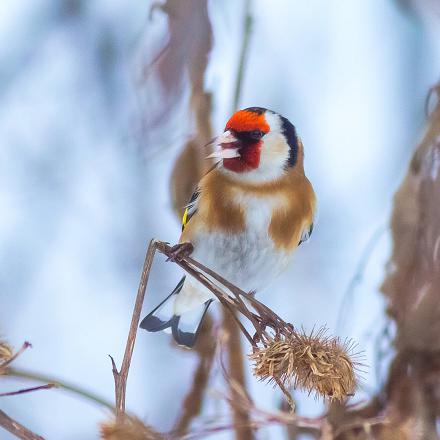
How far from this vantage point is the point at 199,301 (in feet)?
7.04

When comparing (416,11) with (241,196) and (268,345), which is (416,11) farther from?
(268,345)

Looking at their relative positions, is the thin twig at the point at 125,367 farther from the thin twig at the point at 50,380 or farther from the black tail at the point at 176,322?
the black tail at the point at 176,322

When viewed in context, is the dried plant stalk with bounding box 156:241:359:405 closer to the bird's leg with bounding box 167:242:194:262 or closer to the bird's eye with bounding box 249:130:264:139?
the bird's leg with bounding box 167:242:194:262

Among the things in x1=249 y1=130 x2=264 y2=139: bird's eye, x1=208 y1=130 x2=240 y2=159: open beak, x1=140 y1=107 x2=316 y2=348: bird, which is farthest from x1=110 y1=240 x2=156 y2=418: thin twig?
x1=140 y1=107 x2=316 y2=348: bird

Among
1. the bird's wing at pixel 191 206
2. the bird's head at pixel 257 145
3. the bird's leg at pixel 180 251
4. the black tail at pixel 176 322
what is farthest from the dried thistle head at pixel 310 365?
the black tail at pixel 176 322

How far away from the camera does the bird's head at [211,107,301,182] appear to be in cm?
145

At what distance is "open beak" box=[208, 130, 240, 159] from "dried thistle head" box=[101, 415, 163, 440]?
1.66 ft

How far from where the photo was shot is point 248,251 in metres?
1.83

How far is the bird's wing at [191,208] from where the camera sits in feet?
6.14

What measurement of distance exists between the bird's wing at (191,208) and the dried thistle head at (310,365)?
634mm

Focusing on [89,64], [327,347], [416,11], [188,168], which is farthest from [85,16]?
[327,347]

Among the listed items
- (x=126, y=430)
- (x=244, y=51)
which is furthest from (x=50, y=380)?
(x=244, y=51)

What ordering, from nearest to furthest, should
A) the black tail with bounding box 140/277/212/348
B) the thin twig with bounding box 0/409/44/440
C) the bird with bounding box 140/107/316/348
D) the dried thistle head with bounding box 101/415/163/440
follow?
the thin twig with bounding box 0/409/44/440, the dried thistle head with bounding box 101/415/163/440, the bird with bounding box 140/107/316/348, the black tail with bounding box 140/277/212/348

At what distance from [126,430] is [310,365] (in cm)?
33
